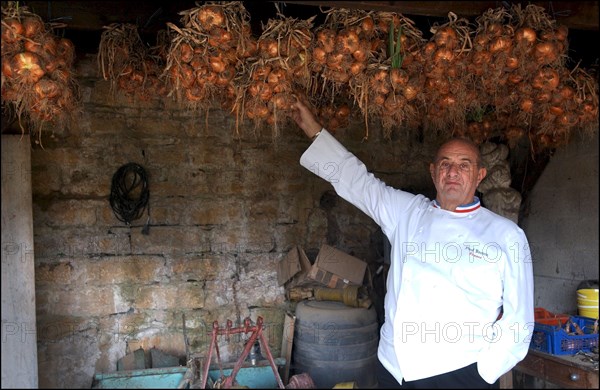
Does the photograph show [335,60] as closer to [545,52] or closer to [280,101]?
[280,101]

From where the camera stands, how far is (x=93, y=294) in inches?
150

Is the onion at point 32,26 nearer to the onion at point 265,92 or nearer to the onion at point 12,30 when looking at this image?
the onion at point 12,30

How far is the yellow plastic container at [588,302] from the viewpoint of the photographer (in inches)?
150

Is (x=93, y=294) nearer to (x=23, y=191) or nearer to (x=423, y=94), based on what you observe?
(x=23, y=191)

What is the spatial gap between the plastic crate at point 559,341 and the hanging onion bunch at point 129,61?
2.82 metres

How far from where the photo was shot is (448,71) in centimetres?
294

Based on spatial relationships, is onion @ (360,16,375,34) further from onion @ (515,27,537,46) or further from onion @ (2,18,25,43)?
onion @ (2,18,25,43)

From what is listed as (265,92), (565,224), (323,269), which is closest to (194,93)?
(265,92)

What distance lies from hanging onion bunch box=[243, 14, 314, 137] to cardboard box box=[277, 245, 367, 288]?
1545 millimetres

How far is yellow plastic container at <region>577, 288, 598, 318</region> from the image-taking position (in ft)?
12.5

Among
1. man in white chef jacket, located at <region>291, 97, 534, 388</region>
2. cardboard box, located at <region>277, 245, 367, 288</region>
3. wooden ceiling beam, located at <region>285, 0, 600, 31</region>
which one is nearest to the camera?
wooden ceiling beam, located at <region>285, 0, 600, 31</region>

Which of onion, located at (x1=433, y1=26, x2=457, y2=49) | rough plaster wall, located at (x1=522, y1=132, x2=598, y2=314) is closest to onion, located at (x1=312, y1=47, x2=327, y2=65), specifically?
onion, located at (x1=433, y1=26, x2=457, y2=49)

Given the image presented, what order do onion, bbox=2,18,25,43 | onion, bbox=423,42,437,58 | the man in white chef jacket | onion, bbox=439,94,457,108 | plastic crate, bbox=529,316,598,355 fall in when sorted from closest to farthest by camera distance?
onion, bbox=2,18,25,43 → the man in white chef jacket → onion, bbox=423,42,437,58 → onion, bbox=439,94,457,108 → plastic crate, bbox=529,316,598,355

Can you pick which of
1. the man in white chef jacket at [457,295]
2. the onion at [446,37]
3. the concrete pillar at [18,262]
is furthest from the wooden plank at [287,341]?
the onion at [446,37]
